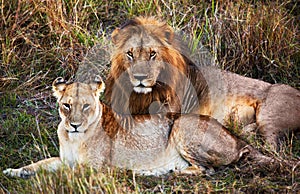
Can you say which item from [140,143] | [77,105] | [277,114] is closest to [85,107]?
[77,105]

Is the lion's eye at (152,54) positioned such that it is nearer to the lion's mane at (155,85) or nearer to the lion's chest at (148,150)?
the lion's mane at (155,85)

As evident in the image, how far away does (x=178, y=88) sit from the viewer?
5438 mm

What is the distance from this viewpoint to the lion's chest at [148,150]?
4.77 meters

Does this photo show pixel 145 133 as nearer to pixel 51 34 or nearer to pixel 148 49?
pixel 148 49

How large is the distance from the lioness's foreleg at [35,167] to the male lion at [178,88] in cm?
84

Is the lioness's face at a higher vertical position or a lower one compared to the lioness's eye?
higher

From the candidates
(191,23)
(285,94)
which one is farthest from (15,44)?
(285,94)

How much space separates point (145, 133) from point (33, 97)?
1744 mm

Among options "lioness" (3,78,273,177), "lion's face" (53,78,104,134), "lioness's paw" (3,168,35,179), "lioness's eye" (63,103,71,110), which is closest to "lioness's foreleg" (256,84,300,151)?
"lioness" (3,78,273,177)

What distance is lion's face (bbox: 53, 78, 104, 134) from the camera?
14.7ft

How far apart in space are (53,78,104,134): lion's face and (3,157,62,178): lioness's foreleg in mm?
292

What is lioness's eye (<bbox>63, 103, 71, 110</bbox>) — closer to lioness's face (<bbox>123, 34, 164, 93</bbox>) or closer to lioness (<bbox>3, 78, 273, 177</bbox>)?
lioness (<bbox>3, 78, 273, 177</bbox>)

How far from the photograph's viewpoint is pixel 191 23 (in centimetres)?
683

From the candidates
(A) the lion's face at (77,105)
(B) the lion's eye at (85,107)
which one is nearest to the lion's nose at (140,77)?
(A) the lion's face at (77,105)
